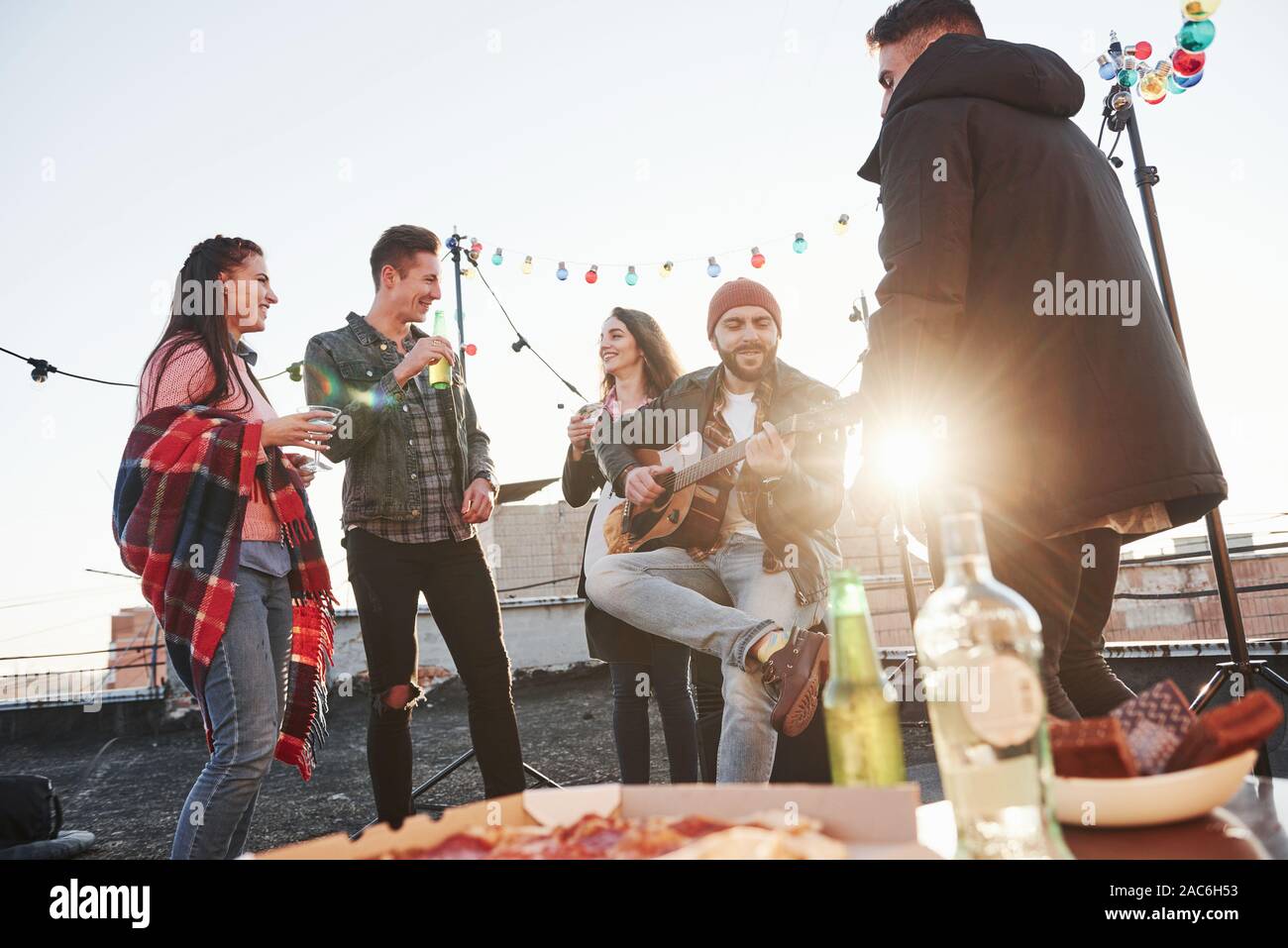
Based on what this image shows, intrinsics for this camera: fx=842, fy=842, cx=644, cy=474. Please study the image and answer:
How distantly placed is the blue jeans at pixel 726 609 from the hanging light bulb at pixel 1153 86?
2.86m

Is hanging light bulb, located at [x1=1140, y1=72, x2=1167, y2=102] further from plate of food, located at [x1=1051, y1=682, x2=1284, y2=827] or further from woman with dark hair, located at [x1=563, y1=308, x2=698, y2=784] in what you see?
plate of food, located at [x1=1051, y1=682, x2=1284, y2=827]

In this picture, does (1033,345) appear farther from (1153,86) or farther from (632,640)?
(1153,86)

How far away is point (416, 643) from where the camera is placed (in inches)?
110

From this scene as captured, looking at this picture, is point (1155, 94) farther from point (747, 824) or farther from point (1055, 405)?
point (747, 824)

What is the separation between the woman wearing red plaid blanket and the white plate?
6.26 feet

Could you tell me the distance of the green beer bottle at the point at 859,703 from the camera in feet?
3.25

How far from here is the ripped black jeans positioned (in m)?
2.80

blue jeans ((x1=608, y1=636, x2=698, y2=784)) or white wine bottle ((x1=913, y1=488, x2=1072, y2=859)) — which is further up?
white wine bottle ((x1=913, y1=488, x2=1072, y2=859))

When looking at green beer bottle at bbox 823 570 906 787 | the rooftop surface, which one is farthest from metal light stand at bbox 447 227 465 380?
green beer bottle at bbox 823 570 906 787

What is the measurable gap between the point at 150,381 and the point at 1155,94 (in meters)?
4.24

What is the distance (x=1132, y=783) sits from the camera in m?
0.90

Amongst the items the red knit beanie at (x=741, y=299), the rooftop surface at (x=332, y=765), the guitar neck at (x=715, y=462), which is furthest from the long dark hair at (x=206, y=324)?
the rooftop surface at (x=332, y=765)

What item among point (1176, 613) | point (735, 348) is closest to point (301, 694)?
point (735, 348)

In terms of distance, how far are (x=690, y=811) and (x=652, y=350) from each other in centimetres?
326
